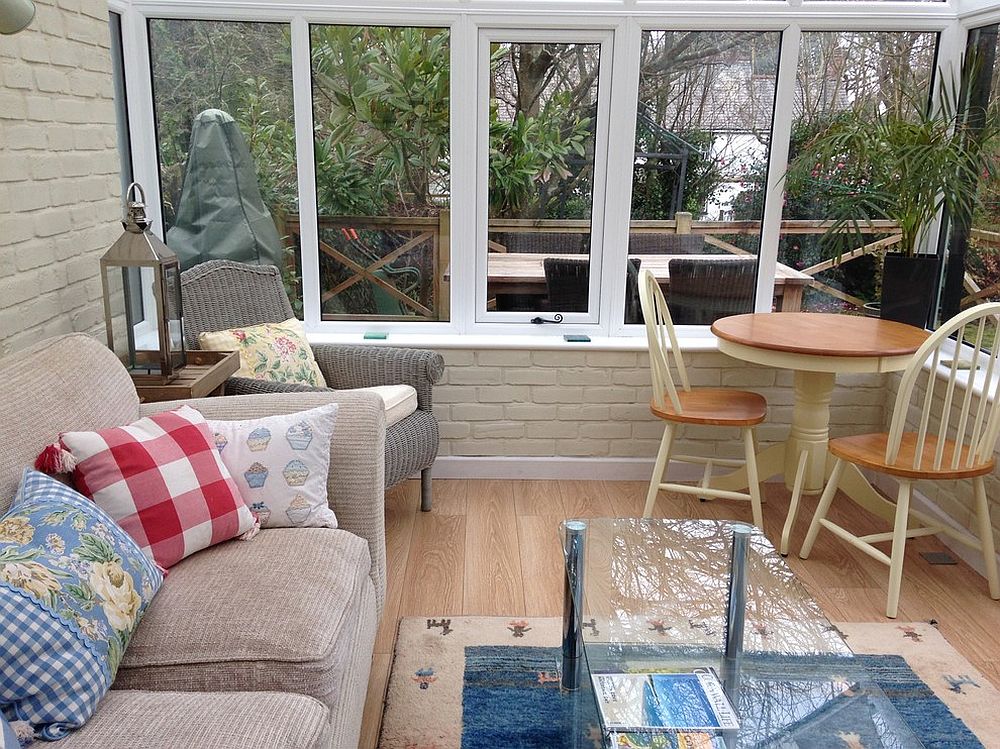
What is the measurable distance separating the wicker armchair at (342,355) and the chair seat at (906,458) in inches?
55.6

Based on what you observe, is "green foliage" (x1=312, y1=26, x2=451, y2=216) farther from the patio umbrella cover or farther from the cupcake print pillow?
the cupcake print pillow

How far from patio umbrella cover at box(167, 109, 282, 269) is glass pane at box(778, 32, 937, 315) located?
7.34 feet

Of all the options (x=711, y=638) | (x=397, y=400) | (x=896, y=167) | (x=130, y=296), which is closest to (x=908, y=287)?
(x=896, y=167)

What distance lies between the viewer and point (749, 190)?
148 inches

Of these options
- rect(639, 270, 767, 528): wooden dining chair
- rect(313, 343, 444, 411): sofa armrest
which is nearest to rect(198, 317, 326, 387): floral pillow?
rect(313, 343, 444, 411): sofa armrest

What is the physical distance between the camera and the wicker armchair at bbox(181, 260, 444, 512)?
3.14m

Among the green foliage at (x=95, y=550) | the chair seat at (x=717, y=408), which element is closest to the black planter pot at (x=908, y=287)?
the chair seat at (x=717, y=408)

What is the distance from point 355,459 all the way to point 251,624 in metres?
0.59

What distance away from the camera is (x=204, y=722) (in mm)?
1375

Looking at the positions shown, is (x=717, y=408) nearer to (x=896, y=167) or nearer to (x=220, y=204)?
(x=896, y=167)

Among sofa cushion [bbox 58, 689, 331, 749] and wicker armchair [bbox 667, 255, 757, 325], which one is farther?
wicker armchair [bbox 667, 255, 757, 325]

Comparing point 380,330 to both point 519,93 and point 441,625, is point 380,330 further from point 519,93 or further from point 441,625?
point 441,625

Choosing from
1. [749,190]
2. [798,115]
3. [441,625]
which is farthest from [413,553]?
[798,115]

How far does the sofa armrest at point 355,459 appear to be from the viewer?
2160 mm
